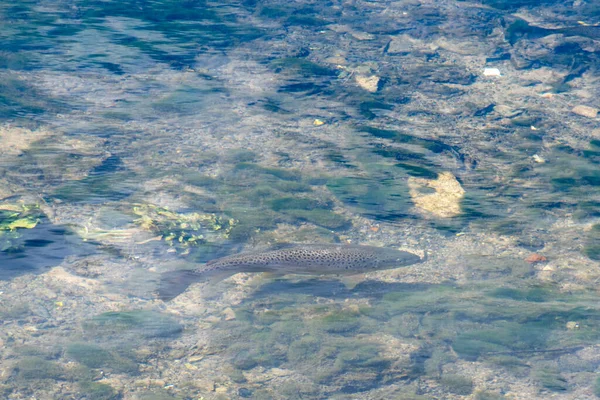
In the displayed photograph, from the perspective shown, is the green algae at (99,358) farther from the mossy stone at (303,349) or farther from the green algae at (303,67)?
the green algae at (303,67)

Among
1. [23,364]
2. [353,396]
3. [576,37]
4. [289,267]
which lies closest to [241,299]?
[289,267]

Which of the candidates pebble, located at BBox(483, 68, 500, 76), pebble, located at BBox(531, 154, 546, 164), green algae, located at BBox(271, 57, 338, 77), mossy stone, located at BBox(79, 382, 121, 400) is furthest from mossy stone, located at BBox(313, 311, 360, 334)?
pebble, located at BBox(483, 68, 500, 76)

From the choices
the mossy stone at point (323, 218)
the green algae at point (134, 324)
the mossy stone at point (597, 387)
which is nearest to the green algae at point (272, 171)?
the mossy stone at point (323, 218)

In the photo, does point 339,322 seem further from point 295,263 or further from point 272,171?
point 272,171

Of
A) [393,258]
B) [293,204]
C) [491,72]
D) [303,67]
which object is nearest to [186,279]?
[293,204]

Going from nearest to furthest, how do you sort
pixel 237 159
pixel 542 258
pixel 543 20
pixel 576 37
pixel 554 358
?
pixel 554 358, pixel 542 258, pixel 237 159, pixel 576 37, pixel 543 20

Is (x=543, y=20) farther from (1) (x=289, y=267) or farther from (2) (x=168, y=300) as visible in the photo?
(2) (x=168, y=300)

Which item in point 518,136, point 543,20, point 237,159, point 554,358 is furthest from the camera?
point 543,20
